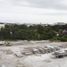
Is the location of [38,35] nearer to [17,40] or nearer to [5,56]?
[17,40]

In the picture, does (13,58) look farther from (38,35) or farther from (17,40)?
(38,35)

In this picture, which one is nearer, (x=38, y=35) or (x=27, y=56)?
(x=27, y=56)

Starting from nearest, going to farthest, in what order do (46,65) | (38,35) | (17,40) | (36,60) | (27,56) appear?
1. (46,65)
2. (36,60)
3. (27,56)
4. (17,40)
5. (38,35)

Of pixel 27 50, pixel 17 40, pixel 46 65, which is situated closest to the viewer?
pixel 46 65

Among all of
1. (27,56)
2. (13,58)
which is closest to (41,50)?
(27,56)

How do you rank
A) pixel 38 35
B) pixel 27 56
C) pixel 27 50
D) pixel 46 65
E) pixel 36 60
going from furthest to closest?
1. pixel 38 35
2. pixel 27 50
3. pixel 27 56
4. pixel 36 60
5. pixel 46 65

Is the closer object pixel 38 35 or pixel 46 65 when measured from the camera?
pixel 46 65

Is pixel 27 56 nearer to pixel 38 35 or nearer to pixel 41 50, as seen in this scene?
pixel 41 50

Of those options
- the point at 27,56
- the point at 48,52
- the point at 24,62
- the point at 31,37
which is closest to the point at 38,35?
the point at 31,37

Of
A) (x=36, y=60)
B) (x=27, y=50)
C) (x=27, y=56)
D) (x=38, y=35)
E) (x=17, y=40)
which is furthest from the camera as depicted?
(x=38, y=35)
